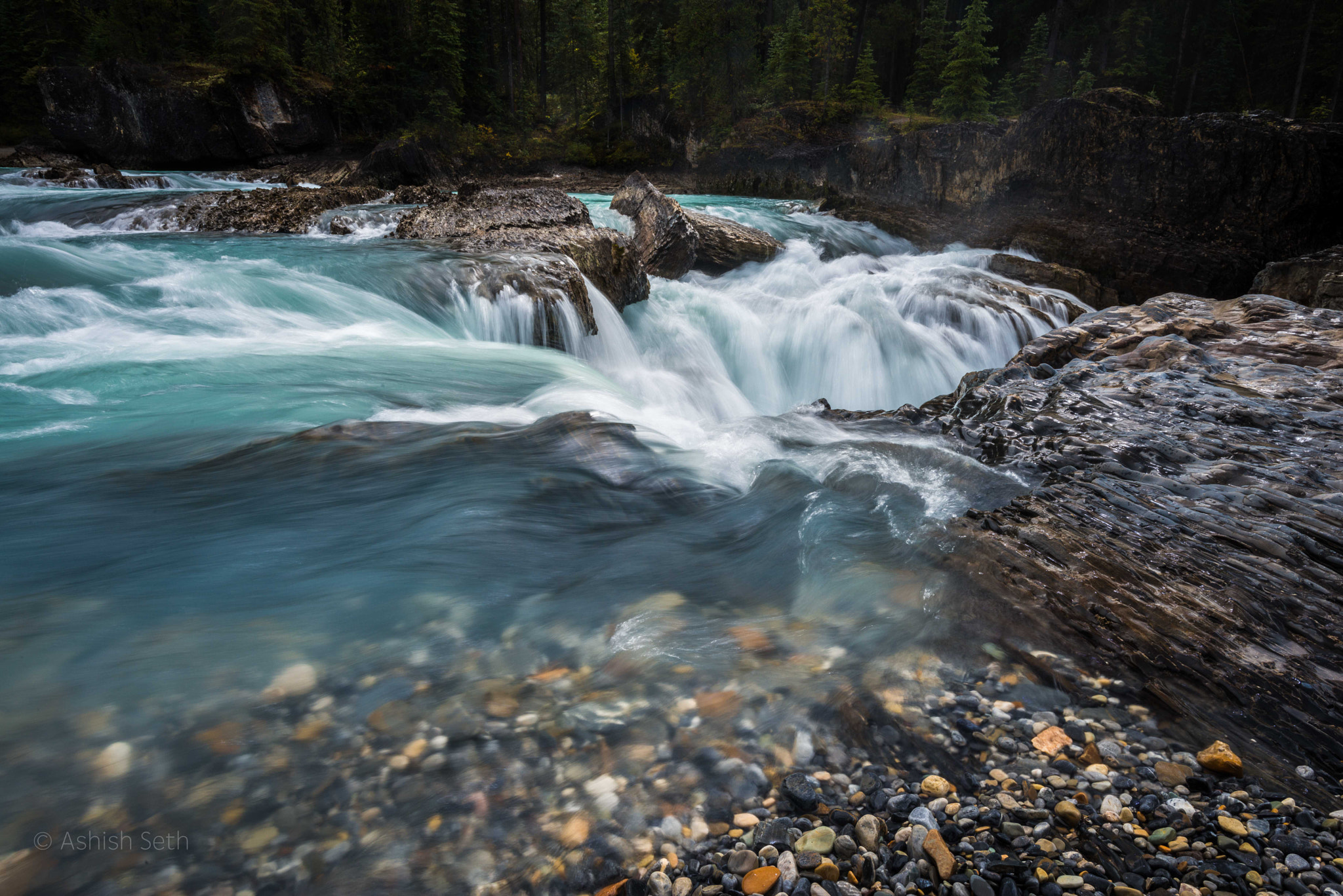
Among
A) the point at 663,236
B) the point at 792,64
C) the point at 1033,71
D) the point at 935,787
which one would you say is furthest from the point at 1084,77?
the point at 935,787

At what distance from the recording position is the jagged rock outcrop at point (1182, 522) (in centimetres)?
A: 242

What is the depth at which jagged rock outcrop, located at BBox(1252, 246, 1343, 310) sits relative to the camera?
718cm

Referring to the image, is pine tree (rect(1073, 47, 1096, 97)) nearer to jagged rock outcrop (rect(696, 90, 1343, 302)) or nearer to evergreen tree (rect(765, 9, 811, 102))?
evergreen tree (rect(765, 9, 811, 102))

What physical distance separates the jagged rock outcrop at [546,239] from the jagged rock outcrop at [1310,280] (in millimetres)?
8190

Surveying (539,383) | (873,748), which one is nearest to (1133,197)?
(539,383)

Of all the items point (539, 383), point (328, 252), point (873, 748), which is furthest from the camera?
point (328, 252)

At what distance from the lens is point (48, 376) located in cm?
539

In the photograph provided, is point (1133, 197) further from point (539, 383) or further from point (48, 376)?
point (48, 376)

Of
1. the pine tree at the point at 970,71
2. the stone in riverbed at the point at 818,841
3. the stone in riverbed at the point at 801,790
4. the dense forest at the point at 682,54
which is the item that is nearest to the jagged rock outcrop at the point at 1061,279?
the stone in riverbed at the point at 801,790

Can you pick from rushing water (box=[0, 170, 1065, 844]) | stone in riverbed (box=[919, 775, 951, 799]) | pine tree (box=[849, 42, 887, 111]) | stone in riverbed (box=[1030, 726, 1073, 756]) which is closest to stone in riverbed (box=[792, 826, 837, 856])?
stone in riverbed (box=[919, 775, 951, 799])

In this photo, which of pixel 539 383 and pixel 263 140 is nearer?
pixel 539 383

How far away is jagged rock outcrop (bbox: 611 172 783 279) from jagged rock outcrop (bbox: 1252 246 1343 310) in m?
7.38

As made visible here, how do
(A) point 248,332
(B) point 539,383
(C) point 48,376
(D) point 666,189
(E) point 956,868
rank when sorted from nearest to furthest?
(E) point 956,868 → (C) point 48,376 → (B) point 539,383 → (A) point 248,332 → (D) point 666,189

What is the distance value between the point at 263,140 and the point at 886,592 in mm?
35965
